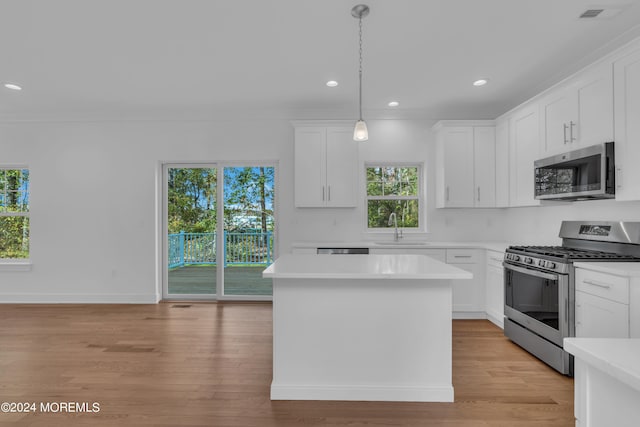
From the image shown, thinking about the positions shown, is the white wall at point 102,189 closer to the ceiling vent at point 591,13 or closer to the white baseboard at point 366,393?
the white baseboard at point 366,393

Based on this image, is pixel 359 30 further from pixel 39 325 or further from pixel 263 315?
pixel 39 325

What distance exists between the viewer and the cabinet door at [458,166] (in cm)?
448

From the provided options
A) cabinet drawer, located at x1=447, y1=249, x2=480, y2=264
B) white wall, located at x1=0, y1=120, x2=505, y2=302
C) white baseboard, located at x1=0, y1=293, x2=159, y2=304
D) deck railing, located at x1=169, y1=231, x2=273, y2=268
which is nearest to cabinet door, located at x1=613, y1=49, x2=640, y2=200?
cabinet drawer, located at x1=447, y1=249, x2=480, y2=264

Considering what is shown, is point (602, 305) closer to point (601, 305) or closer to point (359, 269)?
point (601, 305)

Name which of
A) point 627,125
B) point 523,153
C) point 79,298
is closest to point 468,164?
point 523,153

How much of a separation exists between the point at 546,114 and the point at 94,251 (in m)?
Result: 5.92

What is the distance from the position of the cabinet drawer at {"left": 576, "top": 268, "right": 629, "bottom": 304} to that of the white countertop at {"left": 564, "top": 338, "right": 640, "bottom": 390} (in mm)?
1557

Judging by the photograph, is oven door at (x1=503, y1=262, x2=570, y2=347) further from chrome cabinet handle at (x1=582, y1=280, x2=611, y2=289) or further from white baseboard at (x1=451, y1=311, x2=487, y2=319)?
white baseboard at (x1=451, y1=311, x2=487, y2=319)

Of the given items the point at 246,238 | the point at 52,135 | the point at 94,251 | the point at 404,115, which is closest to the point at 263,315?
the point at 246,238

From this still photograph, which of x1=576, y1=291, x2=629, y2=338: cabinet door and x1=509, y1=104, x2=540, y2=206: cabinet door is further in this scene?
x1=509, y1=104, x2=540, y2=206: cabinet door

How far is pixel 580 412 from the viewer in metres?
1.00

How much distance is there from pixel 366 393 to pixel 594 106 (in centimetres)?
288

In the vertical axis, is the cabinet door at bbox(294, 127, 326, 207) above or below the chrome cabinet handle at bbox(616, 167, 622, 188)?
above

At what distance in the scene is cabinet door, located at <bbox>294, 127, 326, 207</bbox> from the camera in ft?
15.1
